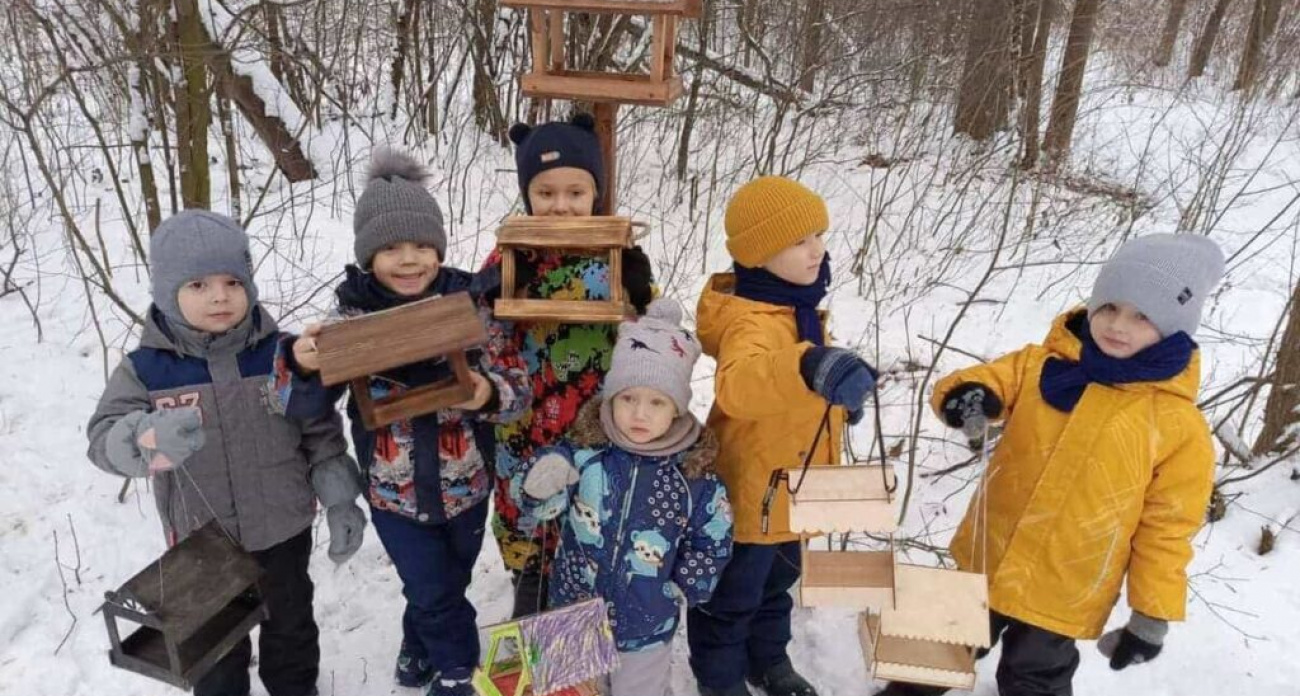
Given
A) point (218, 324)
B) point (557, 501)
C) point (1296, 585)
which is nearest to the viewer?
point (218, 324)

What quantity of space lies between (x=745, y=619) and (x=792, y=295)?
1099mm

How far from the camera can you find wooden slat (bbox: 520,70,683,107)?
2.43 metres

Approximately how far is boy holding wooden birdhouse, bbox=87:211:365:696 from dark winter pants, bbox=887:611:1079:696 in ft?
6.72

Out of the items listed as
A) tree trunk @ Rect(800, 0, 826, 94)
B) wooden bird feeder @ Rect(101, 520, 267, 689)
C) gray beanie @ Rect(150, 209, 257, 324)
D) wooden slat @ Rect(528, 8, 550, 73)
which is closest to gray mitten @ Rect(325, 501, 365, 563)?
wooden bird feeder @ Rect(101, 520, 267, 689)

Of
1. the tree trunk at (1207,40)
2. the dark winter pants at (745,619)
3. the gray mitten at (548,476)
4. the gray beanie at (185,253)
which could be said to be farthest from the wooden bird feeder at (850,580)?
the tree trunk at (1207,40)

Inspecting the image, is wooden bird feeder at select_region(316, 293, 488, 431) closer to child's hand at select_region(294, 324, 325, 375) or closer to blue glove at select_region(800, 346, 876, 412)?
child's hand at select_region(294, 324, 325, 375)

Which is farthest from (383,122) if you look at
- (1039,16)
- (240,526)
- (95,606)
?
(1039,16)

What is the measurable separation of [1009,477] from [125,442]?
7.91 ft

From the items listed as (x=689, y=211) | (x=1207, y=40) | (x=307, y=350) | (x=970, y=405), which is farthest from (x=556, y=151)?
(x=1207, y=40)

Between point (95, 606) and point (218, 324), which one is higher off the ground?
point (218, 324)

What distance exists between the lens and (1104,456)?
2.03 meters

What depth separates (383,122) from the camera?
6.81 m

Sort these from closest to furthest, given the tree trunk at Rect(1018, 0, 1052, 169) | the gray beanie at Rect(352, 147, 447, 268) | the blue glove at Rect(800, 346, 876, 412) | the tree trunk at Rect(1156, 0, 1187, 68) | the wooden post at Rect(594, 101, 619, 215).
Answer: the blue glove at Rect(800, 346, 876, 412) < the gray beanie at Rect(352, 147, 447, 268) < the wooden post at Rect(594, 101, 619, 215) < the tree trunk at Rect(1018, 0, 1052, 169) < the tree trunk at Rect(1156, 0, 1187, 68)

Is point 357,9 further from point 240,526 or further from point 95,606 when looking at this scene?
point 240,526
